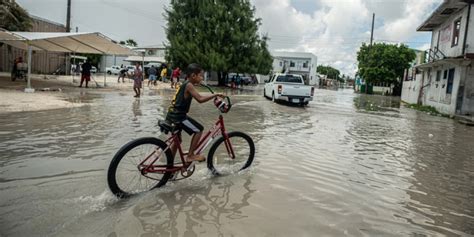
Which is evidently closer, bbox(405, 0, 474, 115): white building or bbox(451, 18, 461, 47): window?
bbox(405, 0, 474, 115): white building

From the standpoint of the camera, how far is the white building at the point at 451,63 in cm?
1947

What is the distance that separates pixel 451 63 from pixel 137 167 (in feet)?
70.6

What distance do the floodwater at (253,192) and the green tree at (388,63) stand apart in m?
45.2

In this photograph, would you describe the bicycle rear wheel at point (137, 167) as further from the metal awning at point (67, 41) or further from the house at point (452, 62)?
the house at point (452, 62)

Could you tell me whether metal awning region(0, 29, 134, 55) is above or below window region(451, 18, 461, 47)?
below

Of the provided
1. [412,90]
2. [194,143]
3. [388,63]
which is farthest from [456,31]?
[388,63]

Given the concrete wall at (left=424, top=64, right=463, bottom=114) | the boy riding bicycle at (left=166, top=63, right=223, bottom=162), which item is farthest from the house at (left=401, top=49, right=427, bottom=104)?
the boy riding bicycle at (left=166, top=63, right=223, bottom=162)

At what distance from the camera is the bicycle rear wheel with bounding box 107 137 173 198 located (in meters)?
4.49

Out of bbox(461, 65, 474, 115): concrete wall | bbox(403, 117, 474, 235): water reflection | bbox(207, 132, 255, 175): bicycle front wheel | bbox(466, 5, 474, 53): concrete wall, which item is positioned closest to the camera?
bbox(403, 117, 474, 235): water reflection

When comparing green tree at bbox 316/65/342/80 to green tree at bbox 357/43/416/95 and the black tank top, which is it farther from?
the black tank top

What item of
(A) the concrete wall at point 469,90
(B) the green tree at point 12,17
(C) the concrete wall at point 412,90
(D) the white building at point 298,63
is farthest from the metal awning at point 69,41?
(D) the white building at point 298,63

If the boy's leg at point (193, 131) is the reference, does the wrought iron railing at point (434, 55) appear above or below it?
above

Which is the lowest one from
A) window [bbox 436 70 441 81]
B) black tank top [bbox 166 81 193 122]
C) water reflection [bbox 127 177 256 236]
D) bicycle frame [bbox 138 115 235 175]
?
water reflection [bbox 127 177 256 236]

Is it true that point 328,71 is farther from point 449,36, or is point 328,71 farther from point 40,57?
point 449,36
